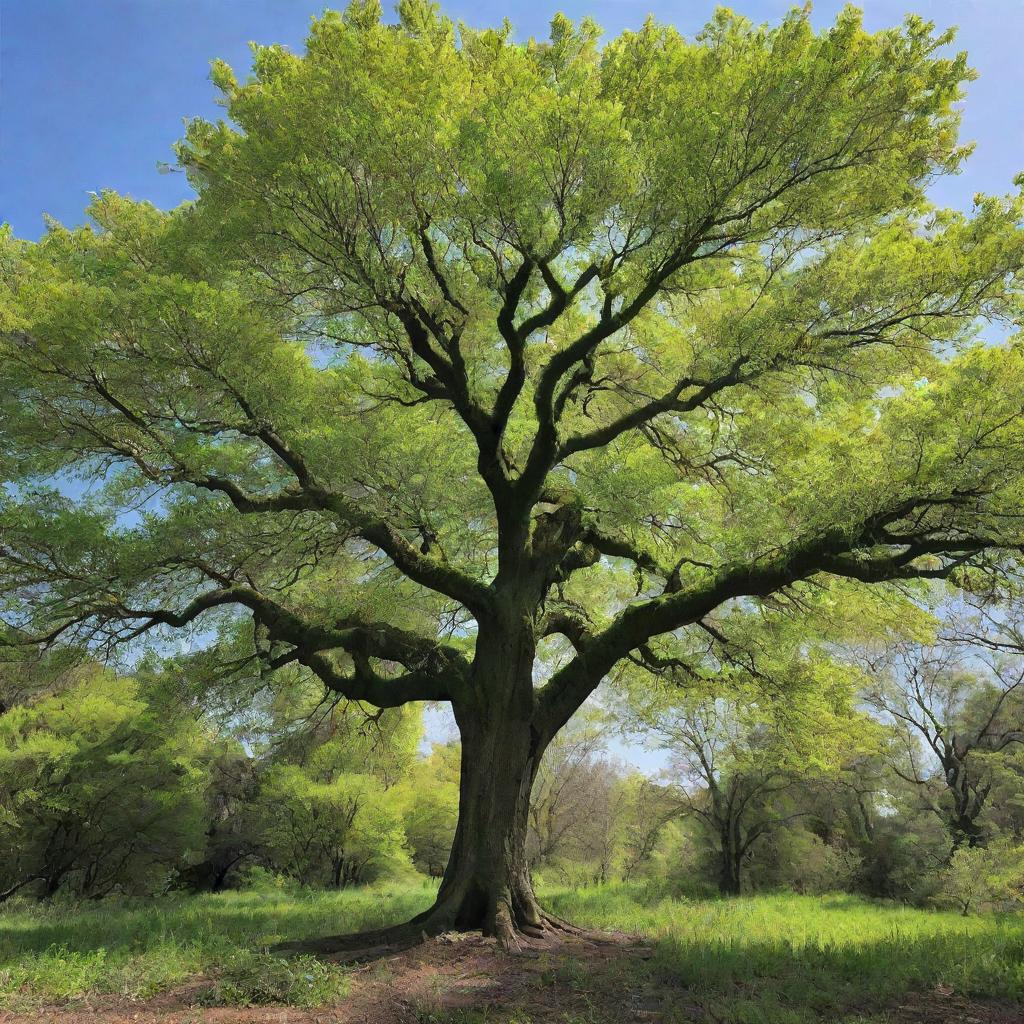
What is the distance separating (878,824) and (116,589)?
2268 cm

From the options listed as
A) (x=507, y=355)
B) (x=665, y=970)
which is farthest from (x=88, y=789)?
(x=665, y=970)

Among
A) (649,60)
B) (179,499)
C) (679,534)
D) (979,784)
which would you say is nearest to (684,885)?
(979,784)

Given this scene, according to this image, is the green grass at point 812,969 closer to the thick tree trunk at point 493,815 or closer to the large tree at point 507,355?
the thick tree trunk at point 493,815

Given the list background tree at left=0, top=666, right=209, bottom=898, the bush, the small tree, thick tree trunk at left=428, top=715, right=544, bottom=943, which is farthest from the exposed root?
the small tree

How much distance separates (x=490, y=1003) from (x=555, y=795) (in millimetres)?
23220

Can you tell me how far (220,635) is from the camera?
9391 millimetres

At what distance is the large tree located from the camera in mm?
5547

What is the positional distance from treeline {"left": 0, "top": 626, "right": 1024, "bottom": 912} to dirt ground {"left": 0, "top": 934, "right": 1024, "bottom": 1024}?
5.16 m

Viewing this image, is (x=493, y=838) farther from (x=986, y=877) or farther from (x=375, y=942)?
(x=986, y=877)

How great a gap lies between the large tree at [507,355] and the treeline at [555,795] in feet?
11.0

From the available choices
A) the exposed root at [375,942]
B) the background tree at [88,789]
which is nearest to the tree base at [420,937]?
the exposed root at [375,942]

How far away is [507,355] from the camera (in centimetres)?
956

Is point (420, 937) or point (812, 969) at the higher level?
point (812, 969)

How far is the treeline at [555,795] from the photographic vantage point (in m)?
13.3
